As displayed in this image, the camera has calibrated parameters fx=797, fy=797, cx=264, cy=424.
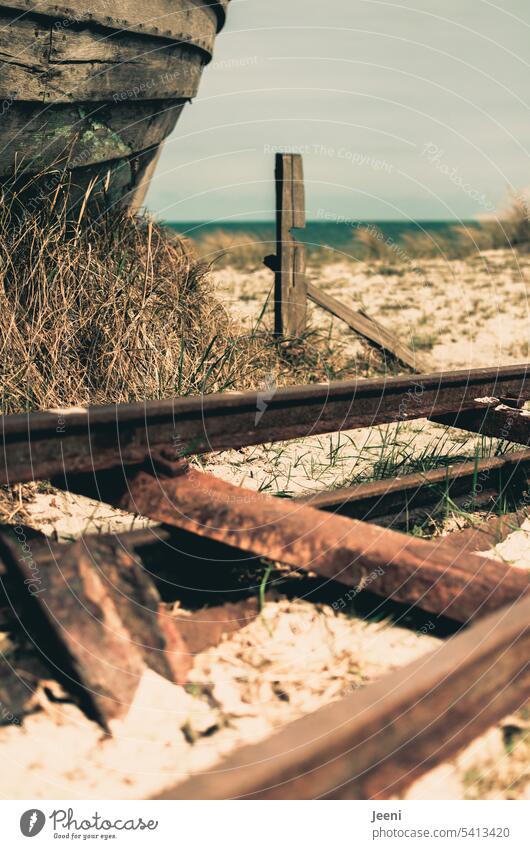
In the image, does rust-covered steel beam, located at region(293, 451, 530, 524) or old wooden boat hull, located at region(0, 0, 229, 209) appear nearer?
rust-covered steel beam, located at region(293, 451, 530, 524)

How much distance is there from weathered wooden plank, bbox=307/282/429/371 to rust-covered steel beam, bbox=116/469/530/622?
3.92 meters

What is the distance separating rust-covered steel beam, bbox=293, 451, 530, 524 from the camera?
293cm

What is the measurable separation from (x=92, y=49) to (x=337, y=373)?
8.68 feet

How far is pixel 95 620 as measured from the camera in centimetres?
194

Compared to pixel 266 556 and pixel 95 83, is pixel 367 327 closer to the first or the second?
pixel 95 83

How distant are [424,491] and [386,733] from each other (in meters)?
2.05

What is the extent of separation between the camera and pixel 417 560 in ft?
6.73
